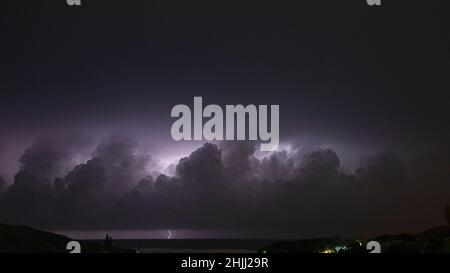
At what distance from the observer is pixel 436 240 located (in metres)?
42.4

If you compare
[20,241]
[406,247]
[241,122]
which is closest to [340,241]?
[406,247]

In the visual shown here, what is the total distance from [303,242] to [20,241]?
25208 mm

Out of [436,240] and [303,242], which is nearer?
[436,240]
